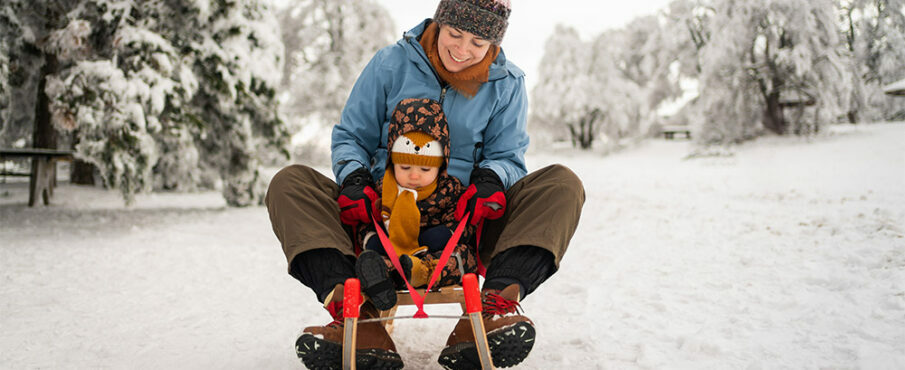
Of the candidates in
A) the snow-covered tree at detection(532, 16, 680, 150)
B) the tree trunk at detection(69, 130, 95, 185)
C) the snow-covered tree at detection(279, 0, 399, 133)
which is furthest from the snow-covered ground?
the snow-covered tree at detection(532, 16, 680, 150)

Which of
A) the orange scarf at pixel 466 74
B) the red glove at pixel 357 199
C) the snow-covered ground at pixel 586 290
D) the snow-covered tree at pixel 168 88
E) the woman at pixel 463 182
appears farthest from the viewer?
the snow-covered tree at pixel 168 88

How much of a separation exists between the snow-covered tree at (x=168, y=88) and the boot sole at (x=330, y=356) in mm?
5006

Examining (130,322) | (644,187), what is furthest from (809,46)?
(130,322)

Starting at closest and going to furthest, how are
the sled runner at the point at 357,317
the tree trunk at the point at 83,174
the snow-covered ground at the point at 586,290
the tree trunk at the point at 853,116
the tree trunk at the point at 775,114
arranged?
the sled runner at the point at 357,317
the snow-covered ground at the point at 586,290
the tree trunk at the point at 83,174
the tree trunk at the point at 853,116
the tree trunk at the point at 775,114

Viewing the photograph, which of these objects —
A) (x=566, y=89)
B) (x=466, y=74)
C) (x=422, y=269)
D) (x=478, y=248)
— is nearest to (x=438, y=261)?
(x=422, y=269)

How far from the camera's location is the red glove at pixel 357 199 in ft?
6.54

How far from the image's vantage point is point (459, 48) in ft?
7.39

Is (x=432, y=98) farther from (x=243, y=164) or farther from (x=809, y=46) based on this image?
(x=809, y=46)

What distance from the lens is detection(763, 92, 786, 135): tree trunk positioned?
16078 millimetres

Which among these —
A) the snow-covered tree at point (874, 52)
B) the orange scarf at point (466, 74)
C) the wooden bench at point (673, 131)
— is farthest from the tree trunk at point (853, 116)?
the orange scarf at point (466, 74)

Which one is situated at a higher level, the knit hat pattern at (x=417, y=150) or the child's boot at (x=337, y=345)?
the knit hat pattern at (x=417, y=150)

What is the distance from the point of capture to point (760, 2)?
15.5m

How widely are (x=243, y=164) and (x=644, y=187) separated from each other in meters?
6.89

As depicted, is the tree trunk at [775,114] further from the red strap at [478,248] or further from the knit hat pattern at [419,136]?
the knit hat pattern at [419,136]
